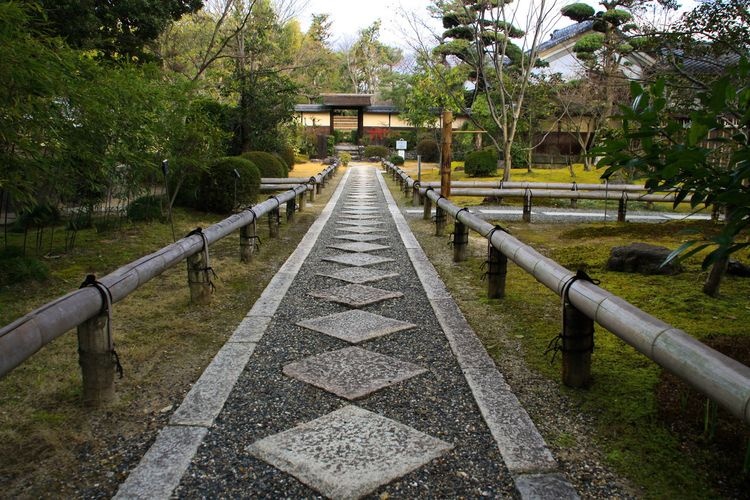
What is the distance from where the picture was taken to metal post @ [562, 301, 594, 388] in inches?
104

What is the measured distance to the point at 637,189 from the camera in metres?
10.5

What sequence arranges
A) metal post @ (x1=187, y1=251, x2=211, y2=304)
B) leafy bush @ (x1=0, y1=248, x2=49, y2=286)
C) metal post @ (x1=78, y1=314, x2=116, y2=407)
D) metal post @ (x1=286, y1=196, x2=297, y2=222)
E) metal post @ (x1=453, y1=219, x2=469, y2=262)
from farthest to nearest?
metal post @ (x1=286, y1=196, x2=297, y2=222) < metal post @ (x1=453, y1=219, x2=469, y2=262) < leafy bush @ (x1=0, y1=248, x2=49, y2=286) < metal post @ (x1=187, y1=251, x2=211, y2=304) < metal post @ (x1=78, y1=314, x2=116, y2=407)

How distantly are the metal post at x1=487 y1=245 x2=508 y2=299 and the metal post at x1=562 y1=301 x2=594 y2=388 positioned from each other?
5.59 ft

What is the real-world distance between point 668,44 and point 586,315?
15.4ft

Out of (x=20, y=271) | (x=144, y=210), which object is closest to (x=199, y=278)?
(x=20, y=271)

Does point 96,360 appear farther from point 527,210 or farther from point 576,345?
point 527,210

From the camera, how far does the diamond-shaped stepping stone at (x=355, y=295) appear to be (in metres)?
4.21

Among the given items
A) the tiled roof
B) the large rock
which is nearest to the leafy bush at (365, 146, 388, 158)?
the tiled roof

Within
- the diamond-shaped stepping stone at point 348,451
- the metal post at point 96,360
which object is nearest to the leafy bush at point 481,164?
the diamond-shaped stepping stone at point 348,451

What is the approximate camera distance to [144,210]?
27.3ft

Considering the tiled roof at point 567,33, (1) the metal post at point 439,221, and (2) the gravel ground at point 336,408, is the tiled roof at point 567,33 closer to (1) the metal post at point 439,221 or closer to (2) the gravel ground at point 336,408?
(1) the metal post at point 439,221

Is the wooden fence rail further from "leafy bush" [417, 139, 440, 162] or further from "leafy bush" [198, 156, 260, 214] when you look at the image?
"leafy bush" [417, 139, 440, 162]

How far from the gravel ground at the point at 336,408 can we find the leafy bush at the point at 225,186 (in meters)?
5.59

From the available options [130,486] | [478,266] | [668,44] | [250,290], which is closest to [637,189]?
[668,44]
